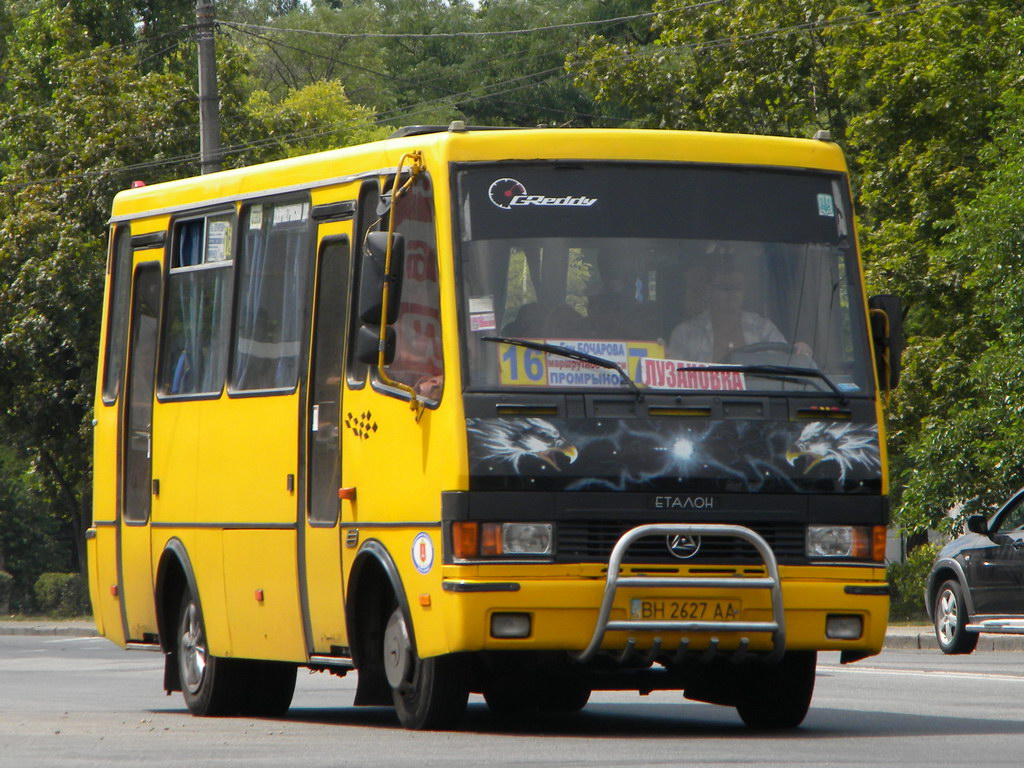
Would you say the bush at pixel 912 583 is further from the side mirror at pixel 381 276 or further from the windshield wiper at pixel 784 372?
the side mirror at pixel 381 276

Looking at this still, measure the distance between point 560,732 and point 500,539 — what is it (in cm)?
168

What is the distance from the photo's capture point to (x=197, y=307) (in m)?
12.9

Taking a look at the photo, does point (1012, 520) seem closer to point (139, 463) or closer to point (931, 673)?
point (931, 673)

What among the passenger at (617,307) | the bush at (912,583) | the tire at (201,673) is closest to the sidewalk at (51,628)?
the bush at (912,583)

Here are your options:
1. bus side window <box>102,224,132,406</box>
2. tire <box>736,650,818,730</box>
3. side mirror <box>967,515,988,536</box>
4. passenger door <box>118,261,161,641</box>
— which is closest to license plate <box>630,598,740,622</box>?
tire <box>736,650,818,730</box>

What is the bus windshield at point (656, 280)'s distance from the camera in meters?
10.1

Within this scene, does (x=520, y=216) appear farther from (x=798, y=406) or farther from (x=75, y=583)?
(x=75, y=583)

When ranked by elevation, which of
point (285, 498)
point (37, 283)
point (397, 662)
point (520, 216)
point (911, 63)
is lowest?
point (397, 662)

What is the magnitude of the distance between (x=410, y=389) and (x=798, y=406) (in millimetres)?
1829

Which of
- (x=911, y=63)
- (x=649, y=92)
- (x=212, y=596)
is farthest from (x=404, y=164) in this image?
(x=649, y=92)

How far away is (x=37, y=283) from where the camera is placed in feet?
104

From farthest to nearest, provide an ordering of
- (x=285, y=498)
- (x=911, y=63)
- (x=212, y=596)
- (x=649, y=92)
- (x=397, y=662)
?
(x=649, y=92), (x=911, y=63), (x=212, y=596), (x=285, y=498), (x=397, y=662)

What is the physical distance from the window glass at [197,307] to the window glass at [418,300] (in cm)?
226

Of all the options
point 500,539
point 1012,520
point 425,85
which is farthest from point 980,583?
point 425,85
